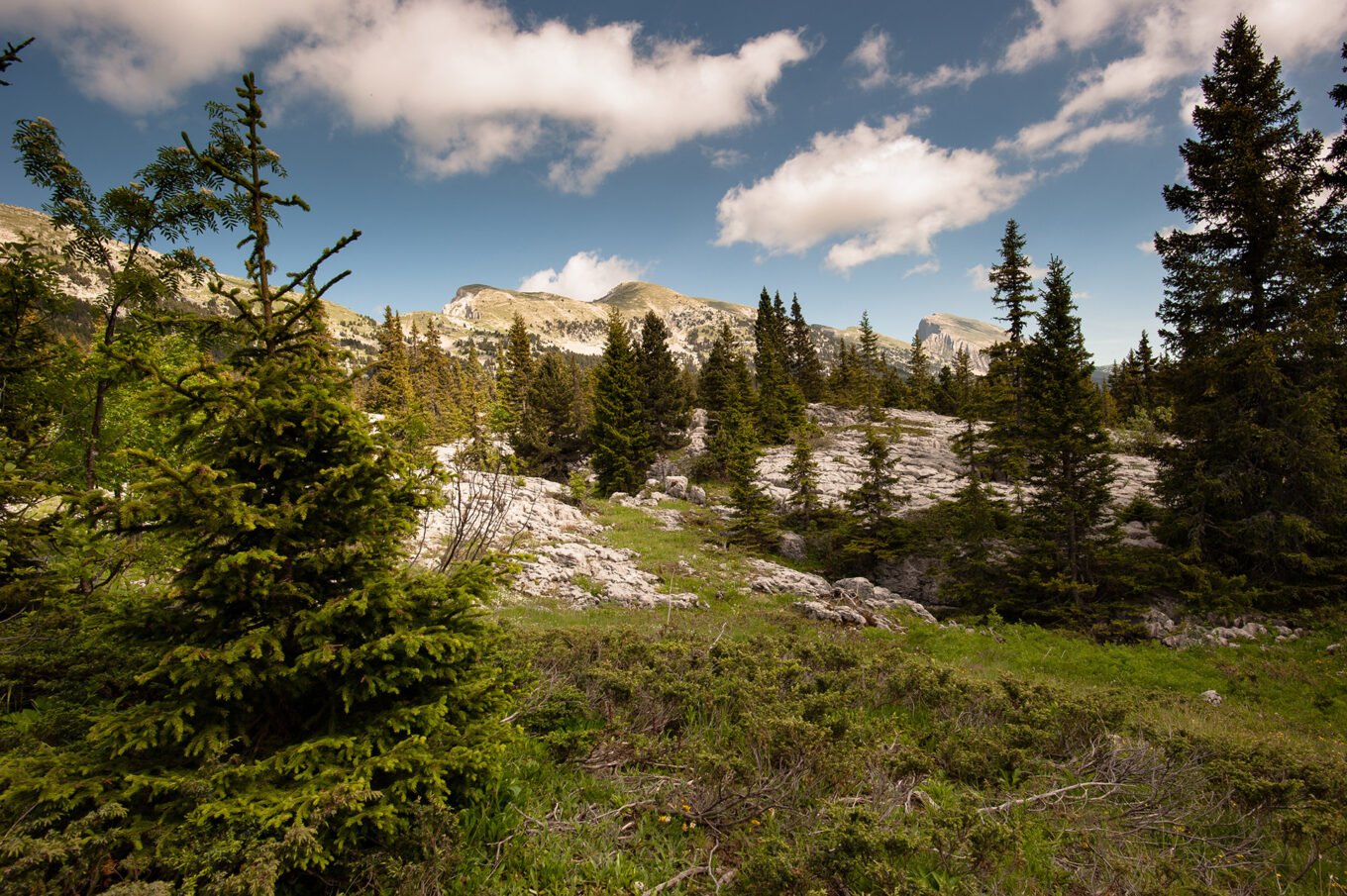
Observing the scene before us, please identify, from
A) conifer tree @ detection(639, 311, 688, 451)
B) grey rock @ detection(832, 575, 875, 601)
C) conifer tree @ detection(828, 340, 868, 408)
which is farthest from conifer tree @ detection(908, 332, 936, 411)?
grey rock @ detection(832, 575, 875, 601)

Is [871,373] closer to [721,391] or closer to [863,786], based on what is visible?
[721,391]

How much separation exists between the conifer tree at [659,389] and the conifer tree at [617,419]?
123 inches

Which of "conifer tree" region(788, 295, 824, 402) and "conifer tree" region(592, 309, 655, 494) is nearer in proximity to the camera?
"conifer tree" region(592, 309, 655, 494)

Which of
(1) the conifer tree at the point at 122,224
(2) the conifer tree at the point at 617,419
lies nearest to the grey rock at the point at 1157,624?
(1) the conifer tree at the point at 122,224

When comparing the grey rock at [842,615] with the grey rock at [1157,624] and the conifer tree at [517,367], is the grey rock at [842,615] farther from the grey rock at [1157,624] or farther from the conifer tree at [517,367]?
the conifer tree at [517,367]

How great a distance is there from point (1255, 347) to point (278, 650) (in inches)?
960

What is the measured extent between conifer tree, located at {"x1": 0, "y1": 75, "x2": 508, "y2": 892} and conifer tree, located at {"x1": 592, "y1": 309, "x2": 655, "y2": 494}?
30988 millimetres

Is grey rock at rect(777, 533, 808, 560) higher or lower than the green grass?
lower

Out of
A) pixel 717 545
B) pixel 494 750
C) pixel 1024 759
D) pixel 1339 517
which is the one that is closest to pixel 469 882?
pixel 494 750

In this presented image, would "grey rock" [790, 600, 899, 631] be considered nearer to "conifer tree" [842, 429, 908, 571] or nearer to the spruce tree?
"conifer tree" [842, 429, 908, 571]

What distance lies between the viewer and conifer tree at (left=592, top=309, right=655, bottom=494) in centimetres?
3541

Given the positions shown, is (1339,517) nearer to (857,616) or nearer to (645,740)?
(857,616)

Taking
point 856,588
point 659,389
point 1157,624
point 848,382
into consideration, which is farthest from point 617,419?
point 848,382

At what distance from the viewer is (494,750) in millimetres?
3756
